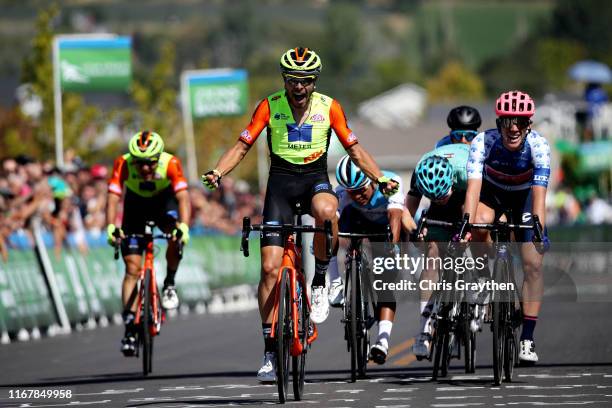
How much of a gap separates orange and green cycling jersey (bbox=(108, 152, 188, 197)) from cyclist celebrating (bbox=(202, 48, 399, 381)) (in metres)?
3.40

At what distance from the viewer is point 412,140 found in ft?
340

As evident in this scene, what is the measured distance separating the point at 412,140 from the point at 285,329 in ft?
304

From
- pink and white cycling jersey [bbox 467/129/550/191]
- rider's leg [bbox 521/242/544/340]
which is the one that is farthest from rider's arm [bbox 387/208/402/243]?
rider's leg [bbox 521/242/544/340]

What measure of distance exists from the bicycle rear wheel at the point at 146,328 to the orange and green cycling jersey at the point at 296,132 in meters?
3.22

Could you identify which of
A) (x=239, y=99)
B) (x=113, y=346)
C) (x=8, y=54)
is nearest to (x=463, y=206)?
(x=113, y=346)

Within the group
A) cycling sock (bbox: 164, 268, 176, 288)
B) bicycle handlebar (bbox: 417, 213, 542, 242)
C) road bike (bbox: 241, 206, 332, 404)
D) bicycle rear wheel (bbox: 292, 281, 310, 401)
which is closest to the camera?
road bike (bbox: 241, 206, 332, 404)

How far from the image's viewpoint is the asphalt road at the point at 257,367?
1153 cm

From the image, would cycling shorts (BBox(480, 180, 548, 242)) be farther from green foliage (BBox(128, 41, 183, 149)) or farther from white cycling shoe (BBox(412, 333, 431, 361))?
green foliage (BBox(128, 41, 183, 149))

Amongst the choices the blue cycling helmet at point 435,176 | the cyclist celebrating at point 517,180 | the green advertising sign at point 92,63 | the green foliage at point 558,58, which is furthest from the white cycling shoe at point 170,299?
the green foliage at point 558,58

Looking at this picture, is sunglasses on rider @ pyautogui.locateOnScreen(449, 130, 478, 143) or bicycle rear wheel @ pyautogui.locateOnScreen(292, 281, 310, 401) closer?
bicycle rear wheel @ pyautogui.locateOnScreen(292, 281, 310, 401)

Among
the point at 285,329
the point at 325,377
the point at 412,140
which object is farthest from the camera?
the point at 412,140

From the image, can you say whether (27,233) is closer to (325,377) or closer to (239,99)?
(325,377)

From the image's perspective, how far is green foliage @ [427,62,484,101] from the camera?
177 metres

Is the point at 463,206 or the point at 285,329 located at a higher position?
the point at 463,206
